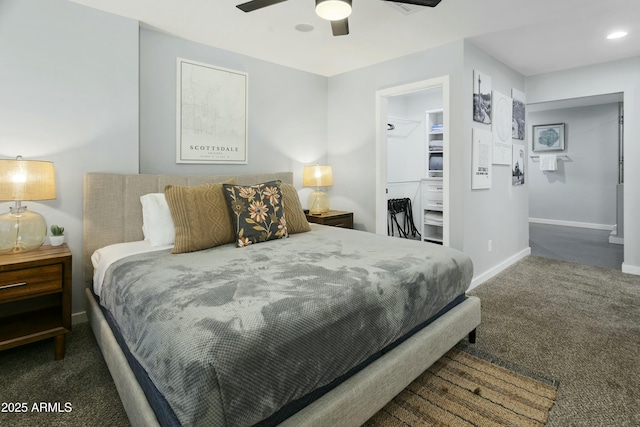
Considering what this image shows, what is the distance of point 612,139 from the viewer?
6469 millimetres

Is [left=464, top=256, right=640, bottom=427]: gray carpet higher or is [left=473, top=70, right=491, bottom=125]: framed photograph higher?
[left=473, top=70, right=491, bottom=125]: framed photograph

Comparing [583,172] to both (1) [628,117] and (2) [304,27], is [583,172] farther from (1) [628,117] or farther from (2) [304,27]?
(2) [304,27]

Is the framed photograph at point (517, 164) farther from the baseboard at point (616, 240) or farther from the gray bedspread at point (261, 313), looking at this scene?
the gray bedspread at point (261, 313)

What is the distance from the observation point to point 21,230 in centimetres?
222

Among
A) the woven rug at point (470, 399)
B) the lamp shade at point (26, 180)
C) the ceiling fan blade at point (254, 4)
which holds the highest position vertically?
the ceiling fan blade at point (254, 4)

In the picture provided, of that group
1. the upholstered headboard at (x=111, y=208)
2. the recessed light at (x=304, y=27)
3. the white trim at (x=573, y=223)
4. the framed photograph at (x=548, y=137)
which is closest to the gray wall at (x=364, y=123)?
the recessed light at (x=304, y=27)

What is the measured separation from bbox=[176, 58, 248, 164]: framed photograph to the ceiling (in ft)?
1.02

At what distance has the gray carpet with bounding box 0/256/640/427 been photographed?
1.68 metres

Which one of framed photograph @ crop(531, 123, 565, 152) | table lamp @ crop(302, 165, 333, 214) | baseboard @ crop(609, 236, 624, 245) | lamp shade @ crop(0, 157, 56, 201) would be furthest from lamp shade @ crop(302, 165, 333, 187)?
framed photograph @ crop(531, 123, 565, 152)

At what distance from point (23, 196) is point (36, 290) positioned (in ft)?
1.93

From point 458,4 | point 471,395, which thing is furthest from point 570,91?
point 471,395

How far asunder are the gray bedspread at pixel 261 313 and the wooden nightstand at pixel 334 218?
167 centimetres

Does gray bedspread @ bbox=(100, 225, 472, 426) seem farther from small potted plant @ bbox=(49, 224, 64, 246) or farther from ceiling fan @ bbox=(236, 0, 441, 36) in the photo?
ceiling fan @ bbox=(236, 0, 441, 36)

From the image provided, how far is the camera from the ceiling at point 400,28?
262cm
